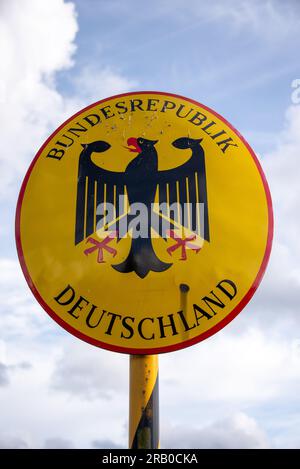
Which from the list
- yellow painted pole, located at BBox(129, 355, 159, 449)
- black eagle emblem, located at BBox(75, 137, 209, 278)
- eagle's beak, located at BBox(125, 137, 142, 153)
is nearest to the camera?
yellow painted pole, located at BBox(129, 355, 159, 449)

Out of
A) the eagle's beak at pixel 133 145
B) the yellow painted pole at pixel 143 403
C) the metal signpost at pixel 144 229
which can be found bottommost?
the yellow painted pole at pixel 143 403

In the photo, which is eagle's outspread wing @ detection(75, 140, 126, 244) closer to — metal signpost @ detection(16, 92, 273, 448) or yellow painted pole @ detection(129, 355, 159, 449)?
metal signpost @ detection(16, 92, 273, 448)

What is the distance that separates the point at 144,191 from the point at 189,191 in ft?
1.12

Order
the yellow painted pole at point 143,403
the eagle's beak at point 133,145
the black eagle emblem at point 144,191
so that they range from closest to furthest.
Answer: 1. the yellow painted pole at point 143,403
2. the black eagle emblem at point 144,191
3. the eagle's beak at point 133,145

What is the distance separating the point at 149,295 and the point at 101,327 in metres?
0.40

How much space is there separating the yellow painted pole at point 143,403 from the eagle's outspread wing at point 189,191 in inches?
40.1

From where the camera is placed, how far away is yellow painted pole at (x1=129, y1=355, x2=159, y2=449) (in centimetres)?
447

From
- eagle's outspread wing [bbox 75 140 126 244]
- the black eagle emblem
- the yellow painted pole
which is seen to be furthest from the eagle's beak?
the yellow painted pole

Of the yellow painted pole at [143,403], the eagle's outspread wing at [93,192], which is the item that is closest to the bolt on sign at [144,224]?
the eagle's outspread wing at [93,192]

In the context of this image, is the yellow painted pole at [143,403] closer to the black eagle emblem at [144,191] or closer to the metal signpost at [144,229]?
the metal signpost at [144,229]

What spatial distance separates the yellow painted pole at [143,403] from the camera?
4473 millimetres

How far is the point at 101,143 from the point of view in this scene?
517 cm
